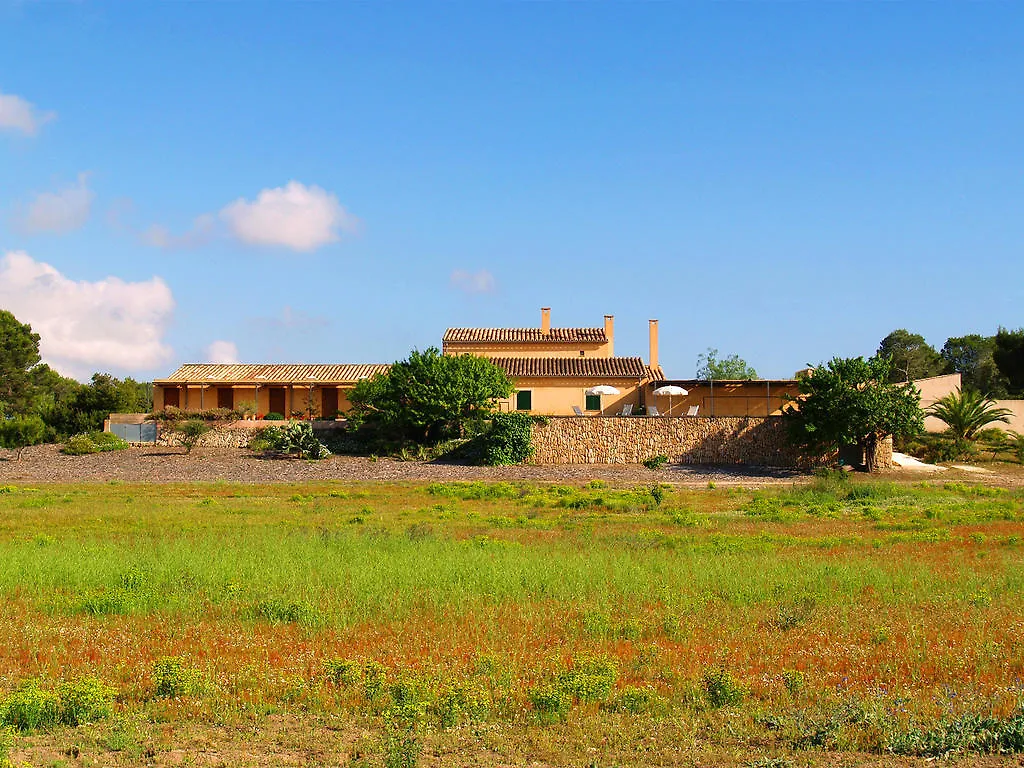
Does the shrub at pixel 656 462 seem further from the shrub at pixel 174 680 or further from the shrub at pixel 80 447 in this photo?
the shrub at pixel 174 680

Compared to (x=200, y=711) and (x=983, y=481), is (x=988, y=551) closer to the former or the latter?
(x=200, y=711)

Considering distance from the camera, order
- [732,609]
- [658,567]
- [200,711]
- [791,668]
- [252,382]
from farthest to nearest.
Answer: [252,382]
[658,567]
[732,609]
[791,668]
[200,711]

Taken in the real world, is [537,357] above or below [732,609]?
above

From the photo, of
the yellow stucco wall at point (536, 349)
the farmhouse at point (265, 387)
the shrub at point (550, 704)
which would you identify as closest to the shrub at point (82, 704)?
the shrub at point (550, 704)

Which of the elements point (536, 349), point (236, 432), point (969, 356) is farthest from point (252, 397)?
point (969, 356)

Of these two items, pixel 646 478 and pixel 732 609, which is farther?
pixel 646 478

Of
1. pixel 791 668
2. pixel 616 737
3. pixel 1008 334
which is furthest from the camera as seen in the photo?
pixel 1008 334

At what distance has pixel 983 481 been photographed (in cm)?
3073

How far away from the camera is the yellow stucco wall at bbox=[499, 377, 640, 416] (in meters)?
43.6

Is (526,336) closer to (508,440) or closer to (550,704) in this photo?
(508,440)

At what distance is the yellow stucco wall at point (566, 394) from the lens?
43.6 meters

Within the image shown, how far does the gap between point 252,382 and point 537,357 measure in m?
14.1

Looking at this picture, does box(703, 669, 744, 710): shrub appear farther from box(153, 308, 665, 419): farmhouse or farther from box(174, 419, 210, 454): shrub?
box(153, 308, 665, 419): farmhouse

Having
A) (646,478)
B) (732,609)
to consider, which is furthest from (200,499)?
(732,609)
